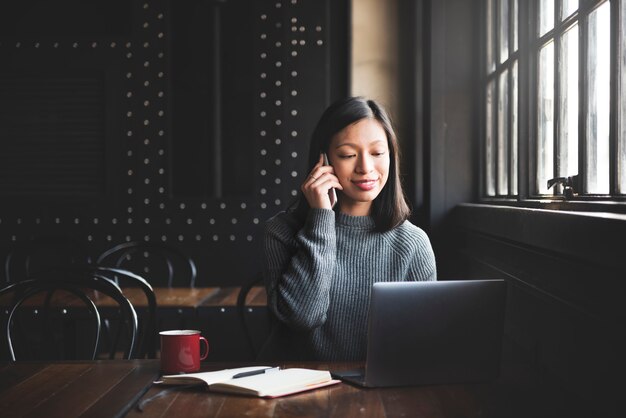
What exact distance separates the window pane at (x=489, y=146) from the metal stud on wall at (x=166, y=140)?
134cm

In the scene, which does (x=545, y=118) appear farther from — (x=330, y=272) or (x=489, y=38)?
(x=489, y=38)

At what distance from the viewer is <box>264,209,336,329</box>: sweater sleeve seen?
2.12 metres

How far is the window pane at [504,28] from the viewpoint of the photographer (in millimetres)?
3455

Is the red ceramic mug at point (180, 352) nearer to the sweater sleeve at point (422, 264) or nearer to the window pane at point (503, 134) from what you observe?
the sweater sleeve at point (422, 264)

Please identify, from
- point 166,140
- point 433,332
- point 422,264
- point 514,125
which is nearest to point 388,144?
point 422,264

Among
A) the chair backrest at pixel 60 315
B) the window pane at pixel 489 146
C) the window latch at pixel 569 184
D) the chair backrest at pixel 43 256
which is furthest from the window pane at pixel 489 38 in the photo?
the chair backrest at pixel 43 256

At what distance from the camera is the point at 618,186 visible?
77.7 inches

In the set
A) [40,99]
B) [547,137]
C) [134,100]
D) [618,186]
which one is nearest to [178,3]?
[134,100]

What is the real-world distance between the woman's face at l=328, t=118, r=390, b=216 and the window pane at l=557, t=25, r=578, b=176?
1.88ft

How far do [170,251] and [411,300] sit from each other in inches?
128

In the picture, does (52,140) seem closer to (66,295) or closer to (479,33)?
(66,295)


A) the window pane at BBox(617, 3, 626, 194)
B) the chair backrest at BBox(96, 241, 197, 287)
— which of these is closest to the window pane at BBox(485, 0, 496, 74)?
the window pane at BBox(617, 3, 626, 194)

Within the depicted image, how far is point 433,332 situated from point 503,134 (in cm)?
203

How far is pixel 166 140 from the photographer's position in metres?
4.98
